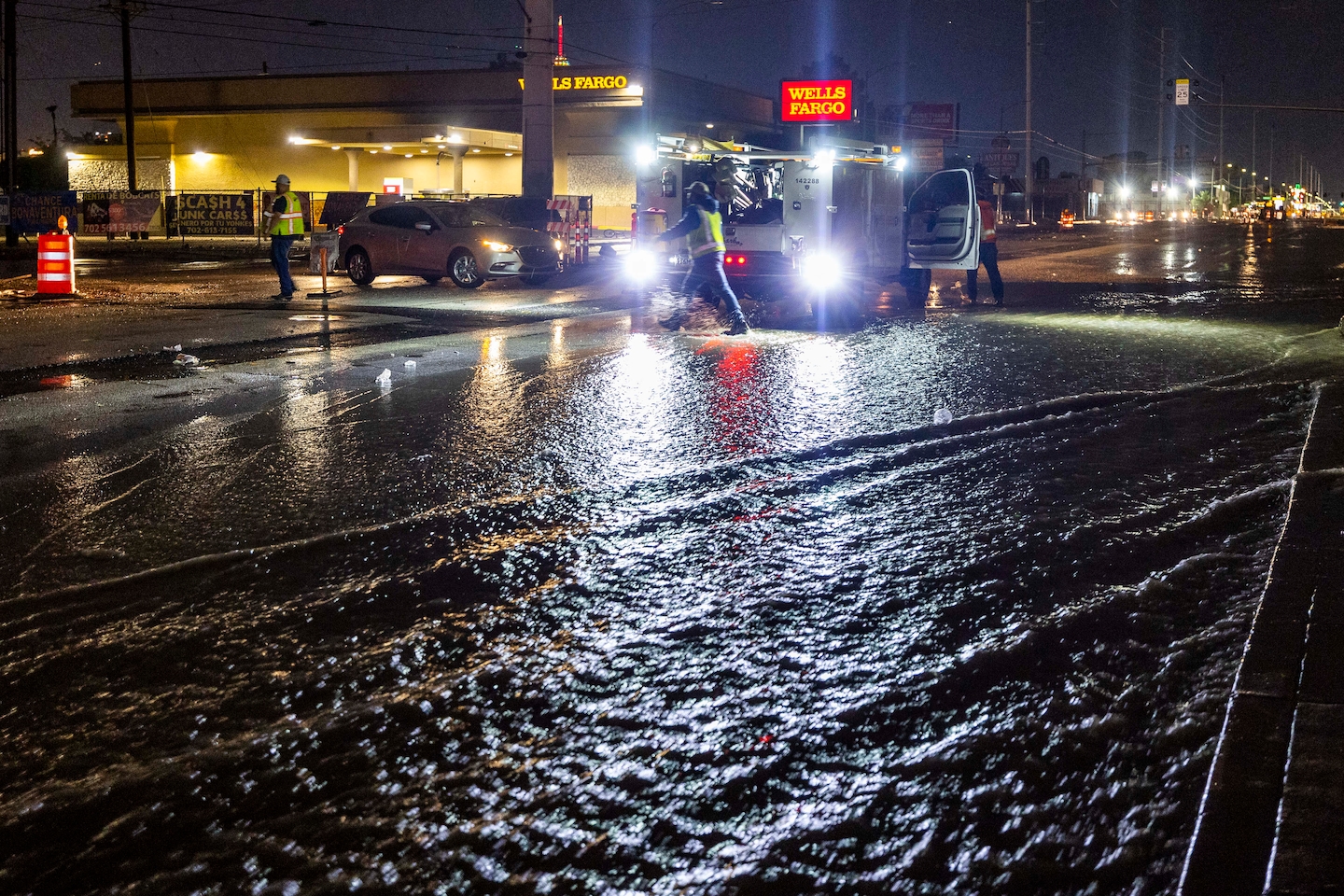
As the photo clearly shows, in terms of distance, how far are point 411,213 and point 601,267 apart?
672cm

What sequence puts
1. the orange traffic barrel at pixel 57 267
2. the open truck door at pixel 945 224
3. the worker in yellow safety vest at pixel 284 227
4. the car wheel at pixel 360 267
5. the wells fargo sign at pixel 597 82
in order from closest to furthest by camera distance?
the open truck door at pixel 945 224 → the worker in yellow safety vest at pixel 284 227 → the orange traffic barrel at pixel 57 267 → the car wheel at pixel 360 267 → the wells fargo sign at pixel 597 82

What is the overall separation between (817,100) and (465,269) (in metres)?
32.9

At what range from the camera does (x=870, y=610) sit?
473 centimetres

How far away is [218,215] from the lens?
45.8 meters

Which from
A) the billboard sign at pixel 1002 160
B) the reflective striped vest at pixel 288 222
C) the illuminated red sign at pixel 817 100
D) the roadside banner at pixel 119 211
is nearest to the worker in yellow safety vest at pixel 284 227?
the reflective striped vest at pixel 288 222

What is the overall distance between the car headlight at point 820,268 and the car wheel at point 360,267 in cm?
961

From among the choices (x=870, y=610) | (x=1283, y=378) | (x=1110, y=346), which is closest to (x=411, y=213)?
(x=1110, y=346)

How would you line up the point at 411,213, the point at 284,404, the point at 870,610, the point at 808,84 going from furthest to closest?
the point at 808,84 → the point at 411,213 → the point at 284,404 → the point at 870,610

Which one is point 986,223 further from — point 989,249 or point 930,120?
point 930,120

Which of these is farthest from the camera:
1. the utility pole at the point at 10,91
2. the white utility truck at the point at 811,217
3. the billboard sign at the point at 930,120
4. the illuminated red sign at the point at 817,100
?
the billboard sign at the point at 930,120

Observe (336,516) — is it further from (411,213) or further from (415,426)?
(411,213)

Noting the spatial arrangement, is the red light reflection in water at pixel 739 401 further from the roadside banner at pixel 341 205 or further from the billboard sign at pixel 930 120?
the billboard sign at pixel 930 120

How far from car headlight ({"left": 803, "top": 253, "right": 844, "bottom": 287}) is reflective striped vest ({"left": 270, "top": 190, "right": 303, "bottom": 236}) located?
7937mm

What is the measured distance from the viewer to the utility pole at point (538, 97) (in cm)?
2777
